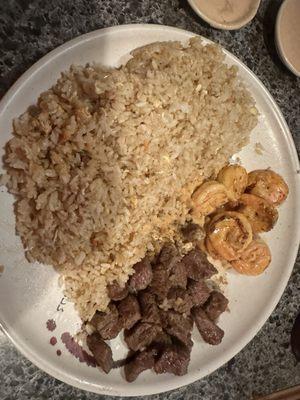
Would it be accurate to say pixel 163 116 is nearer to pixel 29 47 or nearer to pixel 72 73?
pixel 72 73

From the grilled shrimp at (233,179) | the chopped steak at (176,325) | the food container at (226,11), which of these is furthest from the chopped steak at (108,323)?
the food container at (226,11)

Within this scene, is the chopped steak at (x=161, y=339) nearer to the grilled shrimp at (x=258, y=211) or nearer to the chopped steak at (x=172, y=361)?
the chopped steak at (x=172, y=361)

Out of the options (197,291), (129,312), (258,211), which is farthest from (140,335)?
(258,211)

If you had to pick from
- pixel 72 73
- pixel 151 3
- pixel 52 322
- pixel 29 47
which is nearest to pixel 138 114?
pixel 72 73

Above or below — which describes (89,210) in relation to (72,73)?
below

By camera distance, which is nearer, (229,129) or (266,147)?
(229,129)

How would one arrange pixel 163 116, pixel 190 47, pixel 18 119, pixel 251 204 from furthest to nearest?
1. pixel 251 204
2. pixel 190 47
3. pixel 163 116
4. pixel 18 119
